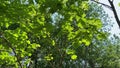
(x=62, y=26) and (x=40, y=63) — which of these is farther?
(x=40, y=63)

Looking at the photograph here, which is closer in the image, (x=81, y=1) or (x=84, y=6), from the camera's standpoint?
(x=81, y=1)

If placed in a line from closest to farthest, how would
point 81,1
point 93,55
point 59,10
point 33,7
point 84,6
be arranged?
point 59,10
point 81,1
point 84,6
point 33,7
point 93,55

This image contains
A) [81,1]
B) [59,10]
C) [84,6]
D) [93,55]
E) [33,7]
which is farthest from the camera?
[93,55]

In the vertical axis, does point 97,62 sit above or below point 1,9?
below

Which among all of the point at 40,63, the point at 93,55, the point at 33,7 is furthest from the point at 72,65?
the point at 33,7

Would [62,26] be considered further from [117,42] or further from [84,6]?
[117,42]

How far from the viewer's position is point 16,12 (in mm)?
7477

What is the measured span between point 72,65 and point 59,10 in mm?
53959

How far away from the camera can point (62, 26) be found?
6.94 metres

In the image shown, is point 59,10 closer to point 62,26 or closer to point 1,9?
point 62,26

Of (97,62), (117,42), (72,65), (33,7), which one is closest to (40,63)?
(72,65)

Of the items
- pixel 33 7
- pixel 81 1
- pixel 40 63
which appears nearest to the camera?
pixel 81 1

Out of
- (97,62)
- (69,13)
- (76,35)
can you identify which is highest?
(69,13)

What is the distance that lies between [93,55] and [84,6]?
2002 inches
